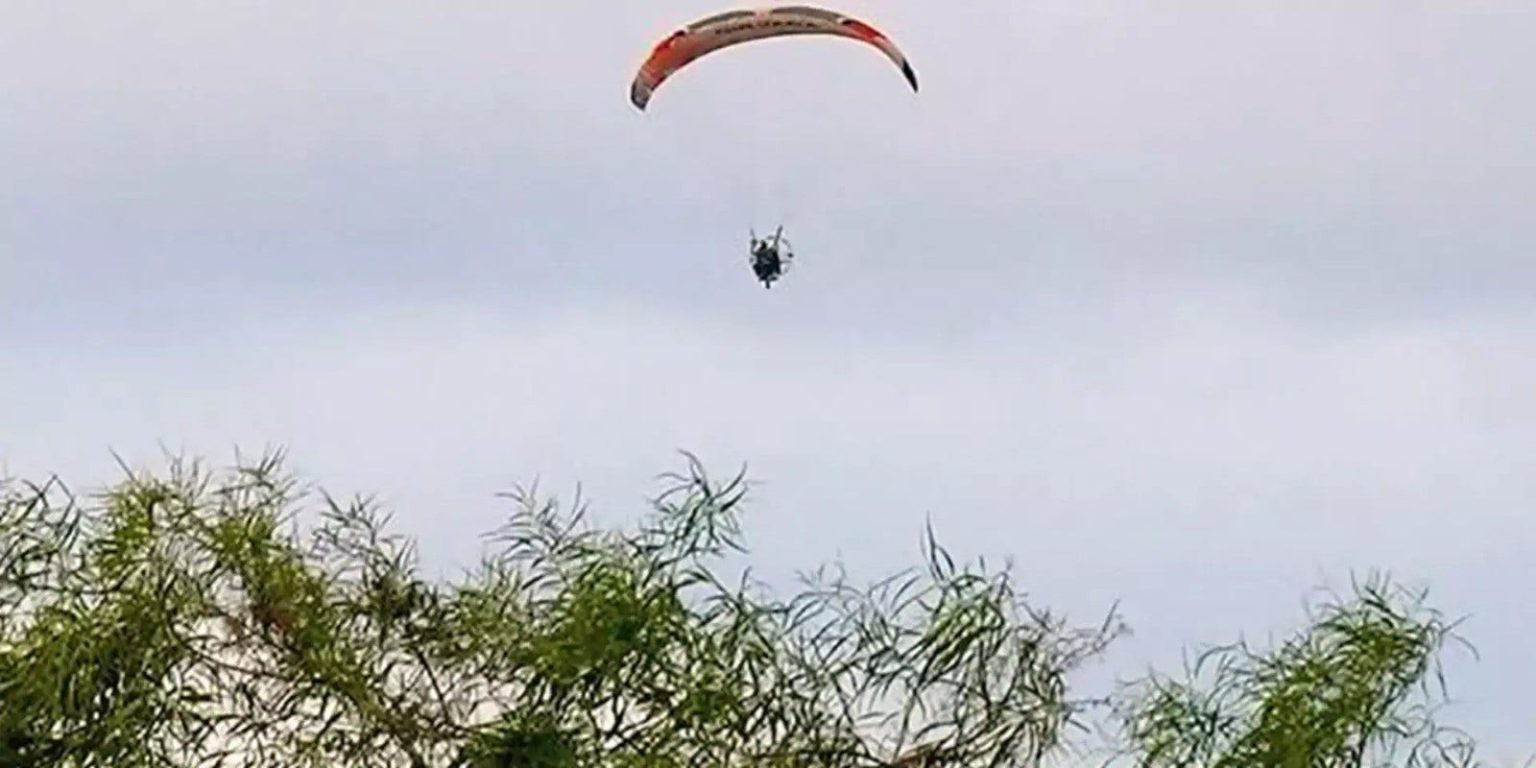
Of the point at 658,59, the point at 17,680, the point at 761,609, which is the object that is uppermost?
the point at 658,59

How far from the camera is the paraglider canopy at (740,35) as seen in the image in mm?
12664

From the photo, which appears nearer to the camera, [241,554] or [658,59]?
[241,554]

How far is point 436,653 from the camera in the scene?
8.87 metres

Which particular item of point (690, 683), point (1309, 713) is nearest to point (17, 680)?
point (690, 683)

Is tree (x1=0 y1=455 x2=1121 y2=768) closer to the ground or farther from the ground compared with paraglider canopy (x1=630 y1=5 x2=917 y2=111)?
closer to the ground

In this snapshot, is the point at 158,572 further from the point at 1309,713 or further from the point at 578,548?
the point at 1309,713

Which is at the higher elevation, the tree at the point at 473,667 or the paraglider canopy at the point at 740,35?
the paraglider canopy at the point at 740,35

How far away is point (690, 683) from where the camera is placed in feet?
28.5

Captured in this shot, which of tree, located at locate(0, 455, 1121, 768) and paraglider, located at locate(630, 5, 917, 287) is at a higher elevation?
paraglider, located at locate(630, 5, 917, 287)

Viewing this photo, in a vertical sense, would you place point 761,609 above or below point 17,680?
above

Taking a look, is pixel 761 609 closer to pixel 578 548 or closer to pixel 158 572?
pixel 578 548

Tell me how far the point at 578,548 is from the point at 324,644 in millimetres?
660

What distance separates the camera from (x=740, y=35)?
12805 millimetres

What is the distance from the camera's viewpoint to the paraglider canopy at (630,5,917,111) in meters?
12.7
